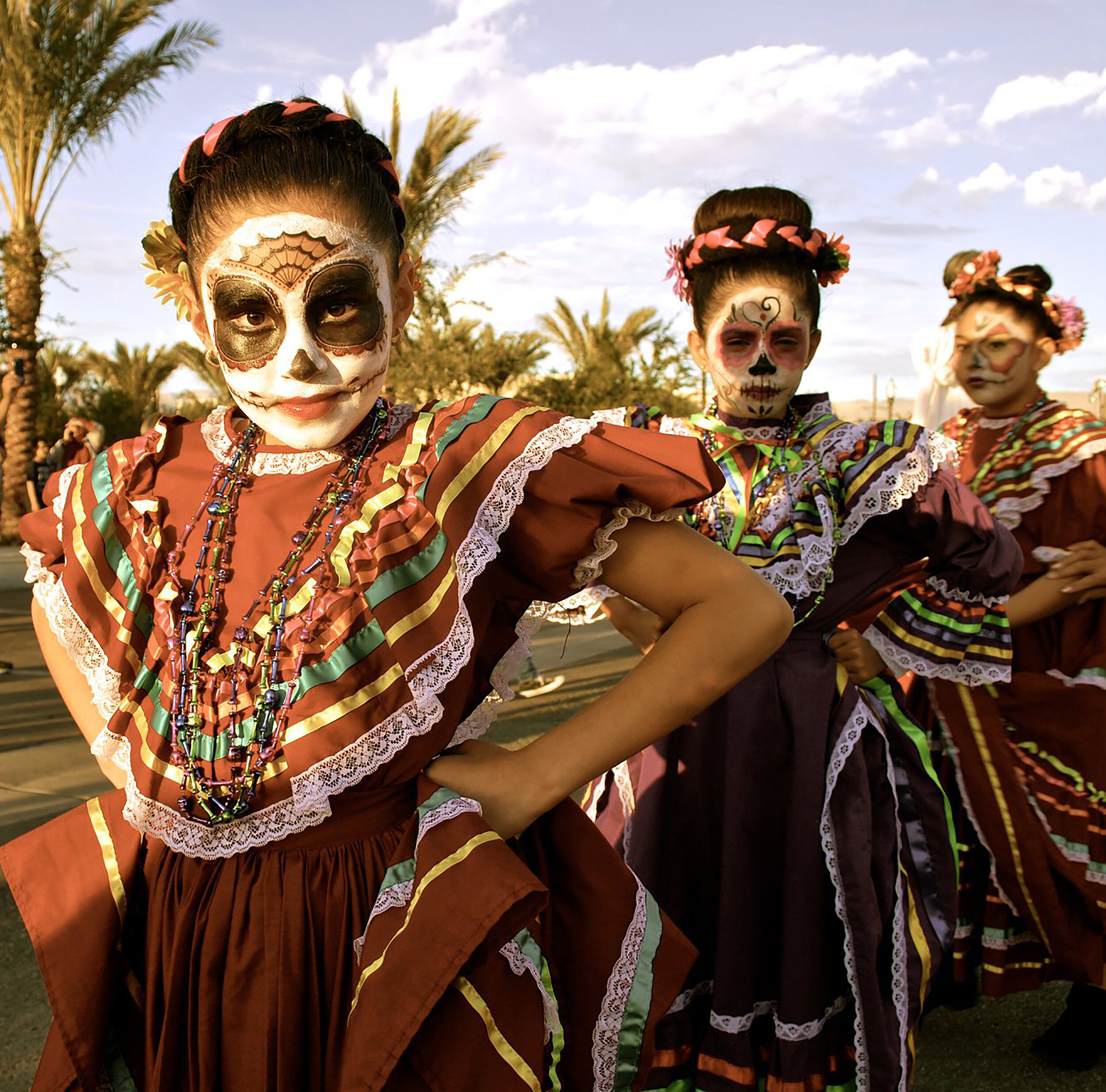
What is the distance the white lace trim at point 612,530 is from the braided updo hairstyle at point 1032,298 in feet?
8.60

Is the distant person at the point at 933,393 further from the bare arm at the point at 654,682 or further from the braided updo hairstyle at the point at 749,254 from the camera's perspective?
the bare arm at the point at 654,682

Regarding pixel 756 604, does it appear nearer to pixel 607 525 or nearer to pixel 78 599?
pixel 607 525

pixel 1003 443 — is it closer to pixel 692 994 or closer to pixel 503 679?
pixel 692 994

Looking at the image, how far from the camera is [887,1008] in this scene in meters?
2.40

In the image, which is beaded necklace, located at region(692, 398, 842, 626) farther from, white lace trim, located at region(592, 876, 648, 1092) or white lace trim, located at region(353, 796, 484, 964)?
white lace trim, located at region(353, 796, 484, 964)

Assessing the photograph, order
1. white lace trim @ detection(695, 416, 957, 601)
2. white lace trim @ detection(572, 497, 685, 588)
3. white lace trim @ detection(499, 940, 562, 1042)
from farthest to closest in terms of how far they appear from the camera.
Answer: white lace trim @ detection(695, 416, 957, 601), white lace trim @ detection(572, 497, 685, 588), white lace trim @ detection(499, 940, 562, 1042)

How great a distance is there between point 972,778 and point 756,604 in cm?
225

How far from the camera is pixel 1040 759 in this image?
10.7 ft

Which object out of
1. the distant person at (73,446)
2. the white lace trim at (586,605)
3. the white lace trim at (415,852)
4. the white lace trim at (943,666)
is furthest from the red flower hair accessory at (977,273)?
the distant person at (73,446)

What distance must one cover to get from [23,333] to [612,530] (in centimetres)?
1375

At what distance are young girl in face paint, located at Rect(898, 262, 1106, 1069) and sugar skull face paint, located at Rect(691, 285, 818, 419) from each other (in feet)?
3.80

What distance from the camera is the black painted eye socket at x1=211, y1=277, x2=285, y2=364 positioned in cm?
151

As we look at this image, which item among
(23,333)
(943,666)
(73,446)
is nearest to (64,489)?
A: (943,666)

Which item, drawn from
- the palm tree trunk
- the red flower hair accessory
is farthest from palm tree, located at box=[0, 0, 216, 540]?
the red flower hair accessory
